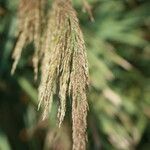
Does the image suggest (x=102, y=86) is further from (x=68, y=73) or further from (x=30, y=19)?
(x=68, y=73)

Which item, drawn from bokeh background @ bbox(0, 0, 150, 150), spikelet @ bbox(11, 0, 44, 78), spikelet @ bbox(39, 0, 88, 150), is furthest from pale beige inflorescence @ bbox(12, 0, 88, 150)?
bokeh background @ bbox(0, 0, 150, 150)

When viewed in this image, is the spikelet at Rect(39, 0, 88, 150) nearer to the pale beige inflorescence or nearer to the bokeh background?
the pale beige inflorescence

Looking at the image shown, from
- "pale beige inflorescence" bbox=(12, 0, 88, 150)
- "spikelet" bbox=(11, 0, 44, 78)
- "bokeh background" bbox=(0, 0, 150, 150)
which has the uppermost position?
"pale beige inflorescence" bbox=(12, 0, 88, 150)

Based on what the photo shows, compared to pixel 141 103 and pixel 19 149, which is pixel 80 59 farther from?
pixel 141 103

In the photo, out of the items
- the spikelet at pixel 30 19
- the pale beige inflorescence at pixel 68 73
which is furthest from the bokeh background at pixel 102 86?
the pale beige inflorescence at pixel 68 73

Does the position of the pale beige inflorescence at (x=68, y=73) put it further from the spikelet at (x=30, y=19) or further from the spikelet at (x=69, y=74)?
the spikelet at (x=30, y=19)

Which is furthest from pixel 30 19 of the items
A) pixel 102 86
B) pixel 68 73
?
pixel 102 86

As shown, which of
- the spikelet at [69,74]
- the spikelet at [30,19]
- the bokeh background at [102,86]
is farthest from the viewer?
the bokeh background at [102,86]
